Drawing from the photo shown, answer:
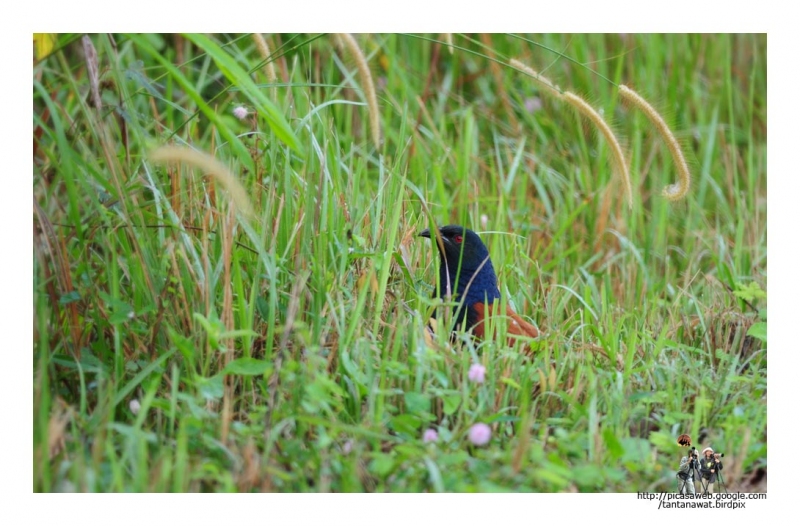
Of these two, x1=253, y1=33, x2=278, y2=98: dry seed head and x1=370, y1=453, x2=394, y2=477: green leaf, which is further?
x1=253, y1=33, x2=278, y2=98: dry seed head

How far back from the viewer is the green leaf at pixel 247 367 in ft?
9.50

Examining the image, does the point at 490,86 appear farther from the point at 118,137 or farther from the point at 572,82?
the point at 118,137

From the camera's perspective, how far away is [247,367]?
2.93m

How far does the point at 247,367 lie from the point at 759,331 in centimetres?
239

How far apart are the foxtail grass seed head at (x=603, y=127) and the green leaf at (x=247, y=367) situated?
176 centimetres

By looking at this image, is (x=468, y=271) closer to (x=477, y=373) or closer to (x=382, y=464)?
(x=477, y=373)

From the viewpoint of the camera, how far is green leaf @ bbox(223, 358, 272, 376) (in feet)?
9.50

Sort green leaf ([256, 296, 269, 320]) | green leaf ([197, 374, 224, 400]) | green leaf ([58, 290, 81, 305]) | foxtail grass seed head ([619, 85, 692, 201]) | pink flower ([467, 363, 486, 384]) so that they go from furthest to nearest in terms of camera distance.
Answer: foxtail grass seed head ([619, 85, 692, 201])
green leaf ([256, 296, 269, 320])
green leaf ([58, 290, 81, 305])
pink flower ([467, 363, 486, 384])
green leaf ([197, 374, 224, 400])

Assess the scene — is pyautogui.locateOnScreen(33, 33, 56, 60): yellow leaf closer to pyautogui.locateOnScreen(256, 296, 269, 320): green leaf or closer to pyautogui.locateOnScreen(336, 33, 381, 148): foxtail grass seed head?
pyautogui.locateOnScreen(336, 33, 381, 148): foxtail grass seed head

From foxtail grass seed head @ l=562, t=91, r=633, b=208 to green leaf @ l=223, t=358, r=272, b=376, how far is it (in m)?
1.76

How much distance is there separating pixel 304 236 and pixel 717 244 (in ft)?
10.6

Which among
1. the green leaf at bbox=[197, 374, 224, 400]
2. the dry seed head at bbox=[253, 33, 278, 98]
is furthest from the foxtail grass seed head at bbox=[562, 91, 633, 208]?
the green leaf at bbox=[197, 374, 224, 400]

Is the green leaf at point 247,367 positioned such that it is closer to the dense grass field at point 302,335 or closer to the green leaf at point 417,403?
the dense grass field at point 302,335

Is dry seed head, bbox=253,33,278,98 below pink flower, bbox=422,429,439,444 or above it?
above
